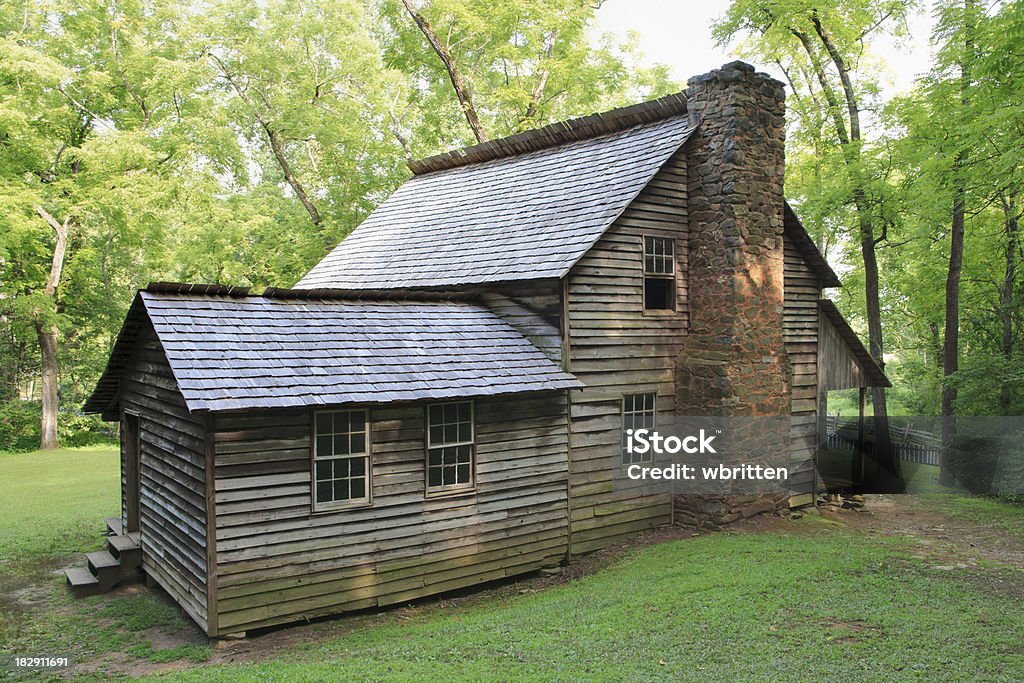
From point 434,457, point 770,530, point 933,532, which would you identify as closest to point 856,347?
point 933,532

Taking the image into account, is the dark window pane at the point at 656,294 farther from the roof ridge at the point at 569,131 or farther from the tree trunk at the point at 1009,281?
the tree trunk at the point at 1009,281

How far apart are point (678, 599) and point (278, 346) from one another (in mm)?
5964

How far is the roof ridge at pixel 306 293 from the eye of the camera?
385 inches

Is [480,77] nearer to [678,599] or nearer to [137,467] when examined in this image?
[137,467]

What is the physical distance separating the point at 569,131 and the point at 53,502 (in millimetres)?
13931

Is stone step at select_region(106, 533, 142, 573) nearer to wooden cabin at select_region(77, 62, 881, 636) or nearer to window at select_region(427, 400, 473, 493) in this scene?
wooden cabin at select_region(77, 62, 881, 636)

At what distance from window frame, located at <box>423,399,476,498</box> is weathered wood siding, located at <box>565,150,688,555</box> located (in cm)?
185

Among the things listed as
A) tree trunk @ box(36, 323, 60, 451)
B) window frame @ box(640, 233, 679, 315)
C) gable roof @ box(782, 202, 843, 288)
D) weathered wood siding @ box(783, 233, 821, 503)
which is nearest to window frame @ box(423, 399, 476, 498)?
window frame @ box(640, 233, 679, 315)

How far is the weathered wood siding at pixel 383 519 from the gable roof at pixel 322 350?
41 cm

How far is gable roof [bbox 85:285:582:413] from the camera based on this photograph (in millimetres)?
8828

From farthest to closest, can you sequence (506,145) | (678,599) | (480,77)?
(480,77)
(506,145)
(678,599)

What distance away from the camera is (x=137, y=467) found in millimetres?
12039

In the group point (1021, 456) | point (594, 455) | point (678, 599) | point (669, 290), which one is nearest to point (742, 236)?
point (669, 290)

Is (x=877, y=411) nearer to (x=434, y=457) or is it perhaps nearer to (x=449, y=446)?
(x=449, y=446)
